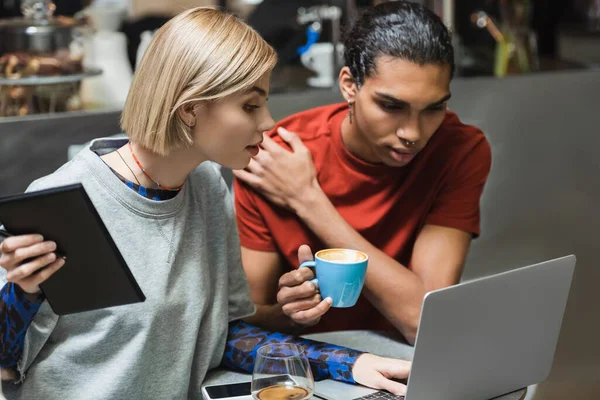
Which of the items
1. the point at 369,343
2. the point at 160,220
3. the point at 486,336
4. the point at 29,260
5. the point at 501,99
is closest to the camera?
the point at 29,260

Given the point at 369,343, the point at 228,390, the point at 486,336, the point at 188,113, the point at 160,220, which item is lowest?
the point at 369,343

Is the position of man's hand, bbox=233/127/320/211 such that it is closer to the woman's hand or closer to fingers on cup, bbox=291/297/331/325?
fingers on cup, bbox=291/297/331/325

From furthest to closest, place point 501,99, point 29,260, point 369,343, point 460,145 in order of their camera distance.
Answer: point 501,99
point 460,145
point 369,343
point 29,260

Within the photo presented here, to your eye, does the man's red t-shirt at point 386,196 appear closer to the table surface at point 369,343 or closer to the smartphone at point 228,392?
the table surface at point 369,343

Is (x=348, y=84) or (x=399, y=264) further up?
(x=348, y=84)

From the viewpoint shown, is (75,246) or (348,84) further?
(348,84)

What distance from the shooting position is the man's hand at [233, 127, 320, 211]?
1707mm

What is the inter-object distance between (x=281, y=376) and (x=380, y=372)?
9.7 inches

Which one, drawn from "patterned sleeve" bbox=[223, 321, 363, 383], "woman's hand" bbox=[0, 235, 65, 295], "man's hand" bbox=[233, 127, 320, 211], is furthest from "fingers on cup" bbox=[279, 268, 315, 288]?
"woman's hand" bbox=[0, 235, 65, 295]

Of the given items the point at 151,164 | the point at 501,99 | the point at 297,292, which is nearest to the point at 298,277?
the point at 297,292

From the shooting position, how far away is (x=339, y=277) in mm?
1300

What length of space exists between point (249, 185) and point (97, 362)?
0.62 m

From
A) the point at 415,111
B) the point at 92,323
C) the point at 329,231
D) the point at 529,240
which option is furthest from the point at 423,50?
the point at 529,240

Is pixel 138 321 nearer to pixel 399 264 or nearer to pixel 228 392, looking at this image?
pixel 228 392
